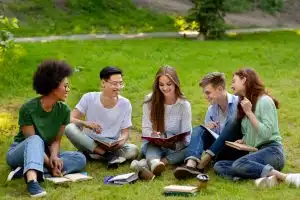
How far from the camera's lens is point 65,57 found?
14.1 metres

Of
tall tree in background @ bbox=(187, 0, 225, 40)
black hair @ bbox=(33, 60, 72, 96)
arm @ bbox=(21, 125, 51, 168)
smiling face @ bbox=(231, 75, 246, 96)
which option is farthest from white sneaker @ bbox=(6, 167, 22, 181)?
tall tree in background @ bbox=(187, 0, 225, 40)

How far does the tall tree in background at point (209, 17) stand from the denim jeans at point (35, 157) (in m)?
13.3

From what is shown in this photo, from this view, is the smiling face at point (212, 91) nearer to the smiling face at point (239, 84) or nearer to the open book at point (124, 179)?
the smiling face at point (239, 84)

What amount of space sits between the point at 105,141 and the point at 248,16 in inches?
765

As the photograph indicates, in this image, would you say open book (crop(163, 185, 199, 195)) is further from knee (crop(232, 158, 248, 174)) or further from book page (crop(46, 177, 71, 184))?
book page (crop(46, 177, 71, 184))

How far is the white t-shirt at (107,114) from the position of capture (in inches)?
272

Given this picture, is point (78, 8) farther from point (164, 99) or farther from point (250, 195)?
point (250, 195)

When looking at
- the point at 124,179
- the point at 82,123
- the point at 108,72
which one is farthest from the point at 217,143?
the point at 82,123

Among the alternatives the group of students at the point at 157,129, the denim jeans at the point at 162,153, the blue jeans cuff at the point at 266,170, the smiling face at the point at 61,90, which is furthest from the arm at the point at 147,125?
the blue jeans cuff at the point at 266,170

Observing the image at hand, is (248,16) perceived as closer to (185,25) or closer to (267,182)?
(185,25)

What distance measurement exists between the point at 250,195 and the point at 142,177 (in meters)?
1.15

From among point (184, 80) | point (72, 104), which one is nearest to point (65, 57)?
point (184, 80)

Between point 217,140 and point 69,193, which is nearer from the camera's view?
point 69,193

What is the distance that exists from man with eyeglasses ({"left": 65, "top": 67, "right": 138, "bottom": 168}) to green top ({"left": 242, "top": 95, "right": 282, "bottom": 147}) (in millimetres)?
1387
